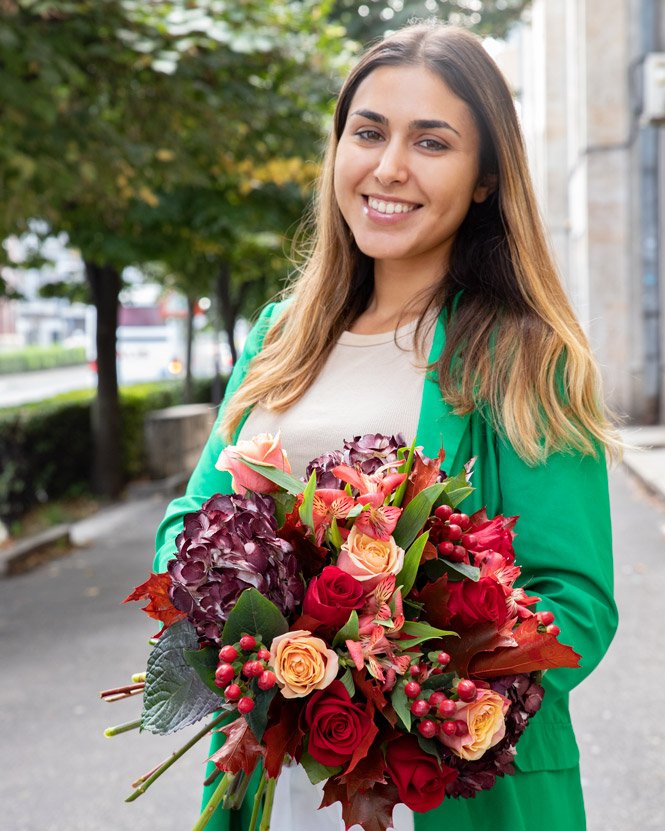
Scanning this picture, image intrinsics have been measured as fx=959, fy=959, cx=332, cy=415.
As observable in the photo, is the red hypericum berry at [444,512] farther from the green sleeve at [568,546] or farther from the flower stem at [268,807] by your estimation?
the flower stem at [268,807]

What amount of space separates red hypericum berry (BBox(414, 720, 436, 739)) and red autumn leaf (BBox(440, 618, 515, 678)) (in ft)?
0.32

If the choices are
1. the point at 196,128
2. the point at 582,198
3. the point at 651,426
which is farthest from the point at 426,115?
the point at 582,198

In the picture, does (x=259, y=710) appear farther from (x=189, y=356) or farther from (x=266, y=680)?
(x=189, y=356)

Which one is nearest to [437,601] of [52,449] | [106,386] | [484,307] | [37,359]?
[484,307]

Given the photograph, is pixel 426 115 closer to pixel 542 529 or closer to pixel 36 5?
pixel 542 529

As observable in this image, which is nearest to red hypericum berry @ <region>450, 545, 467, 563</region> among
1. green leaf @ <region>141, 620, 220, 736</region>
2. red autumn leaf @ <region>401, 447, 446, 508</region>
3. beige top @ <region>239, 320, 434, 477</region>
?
red autumn leaf @ <region>401, 447, 446, 508</region>

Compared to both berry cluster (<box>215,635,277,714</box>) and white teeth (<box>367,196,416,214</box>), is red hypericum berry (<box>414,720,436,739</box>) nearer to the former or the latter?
berry cluster (<box>215,635,277,714</box>)

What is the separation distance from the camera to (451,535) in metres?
1.48

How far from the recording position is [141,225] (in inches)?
428

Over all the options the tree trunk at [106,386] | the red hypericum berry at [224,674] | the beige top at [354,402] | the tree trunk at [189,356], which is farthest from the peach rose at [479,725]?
the tree trunk at [189,356]

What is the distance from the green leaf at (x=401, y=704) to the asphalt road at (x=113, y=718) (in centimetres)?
298

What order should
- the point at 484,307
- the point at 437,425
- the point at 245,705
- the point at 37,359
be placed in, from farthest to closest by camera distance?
the point at 37,359, the point at 484,307, the point at 437,425, the point at 245,705

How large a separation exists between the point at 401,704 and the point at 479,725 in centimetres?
12

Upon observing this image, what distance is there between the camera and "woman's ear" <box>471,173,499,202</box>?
2.18 m
